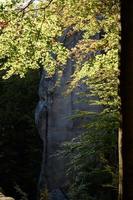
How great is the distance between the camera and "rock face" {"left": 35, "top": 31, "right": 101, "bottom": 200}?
1770 cm

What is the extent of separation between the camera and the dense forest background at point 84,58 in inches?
307

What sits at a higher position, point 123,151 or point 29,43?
point 29,43

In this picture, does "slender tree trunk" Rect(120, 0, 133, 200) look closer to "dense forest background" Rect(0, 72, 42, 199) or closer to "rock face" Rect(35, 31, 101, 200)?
"rock face" Rect(35, 31, 101, 200)

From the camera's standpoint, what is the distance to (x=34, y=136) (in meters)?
24.6

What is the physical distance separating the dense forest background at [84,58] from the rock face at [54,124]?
2618 millimetres

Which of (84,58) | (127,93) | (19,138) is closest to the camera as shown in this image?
(127,93)

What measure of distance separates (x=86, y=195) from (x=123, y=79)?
773 cm

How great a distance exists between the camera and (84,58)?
38.3 ft

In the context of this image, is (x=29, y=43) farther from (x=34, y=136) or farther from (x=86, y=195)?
(x=34, y=136)

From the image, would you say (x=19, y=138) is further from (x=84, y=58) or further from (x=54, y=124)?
(x=84, y=58)

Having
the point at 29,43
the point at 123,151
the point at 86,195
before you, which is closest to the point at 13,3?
the point at 29,43

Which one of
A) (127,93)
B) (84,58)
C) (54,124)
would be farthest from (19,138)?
(127,93)

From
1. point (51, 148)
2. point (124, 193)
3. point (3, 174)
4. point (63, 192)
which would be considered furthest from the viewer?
point (3, 174)

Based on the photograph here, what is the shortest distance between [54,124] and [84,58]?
7.00 m
